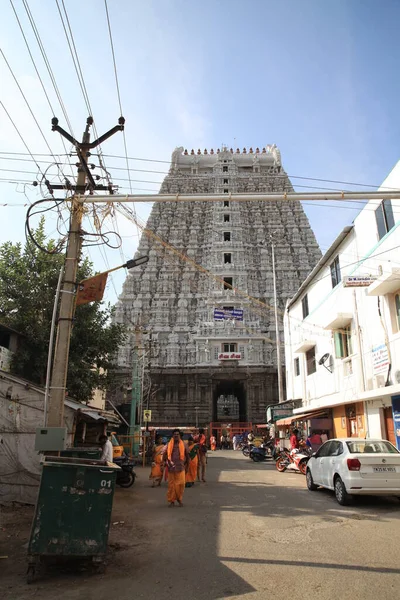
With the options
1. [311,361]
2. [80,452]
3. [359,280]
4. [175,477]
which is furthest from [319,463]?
[311,361]

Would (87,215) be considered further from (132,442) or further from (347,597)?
(132,442)

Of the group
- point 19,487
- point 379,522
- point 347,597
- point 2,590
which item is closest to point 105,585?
point 2,590

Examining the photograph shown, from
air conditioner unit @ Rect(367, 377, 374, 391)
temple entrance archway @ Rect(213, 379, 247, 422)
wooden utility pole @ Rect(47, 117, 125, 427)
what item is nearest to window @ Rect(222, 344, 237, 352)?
temple entrance archway @ Rect(213, 379, 247, 422)

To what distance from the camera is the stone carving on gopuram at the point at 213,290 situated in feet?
129

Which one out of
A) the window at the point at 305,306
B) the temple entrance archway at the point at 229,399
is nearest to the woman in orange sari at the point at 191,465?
the window at the point at 305,306

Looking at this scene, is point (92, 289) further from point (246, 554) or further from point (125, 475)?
point (125, 475)

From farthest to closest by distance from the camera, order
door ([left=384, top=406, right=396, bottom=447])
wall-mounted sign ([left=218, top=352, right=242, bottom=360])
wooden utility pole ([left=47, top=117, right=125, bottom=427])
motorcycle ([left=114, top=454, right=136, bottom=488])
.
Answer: wall-mounted sign ([left=218, top=352, right=242, bottom=360]) < door ([left=384, top=406, right=396, bottom=447]) < motorcycle ([left=114, top=454, right=136, bottom=488]) < wooden utility pole ([left=47, top=117, right=125, bottom=427])

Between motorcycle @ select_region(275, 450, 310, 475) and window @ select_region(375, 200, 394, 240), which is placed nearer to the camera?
window @ select_region(375, 200, 394, 240)

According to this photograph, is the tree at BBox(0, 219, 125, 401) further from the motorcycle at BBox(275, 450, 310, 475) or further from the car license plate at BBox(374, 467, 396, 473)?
the car license plate at BBox(374, 467, 396, 473)

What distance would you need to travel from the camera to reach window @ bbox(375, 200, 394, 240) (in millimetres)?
13859

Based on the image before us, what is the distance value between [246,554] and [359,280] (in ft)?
36.2

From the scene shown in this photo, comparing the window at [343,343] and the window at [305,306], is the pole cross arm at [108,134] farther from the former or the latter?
the window at [305,306]

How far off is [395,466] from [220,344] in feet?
109

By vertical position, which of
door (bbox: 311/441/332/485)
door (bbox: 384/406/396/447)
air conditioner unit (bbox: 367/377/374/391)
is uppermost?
air conditioner unit (bbox: 367/377/374/391)
